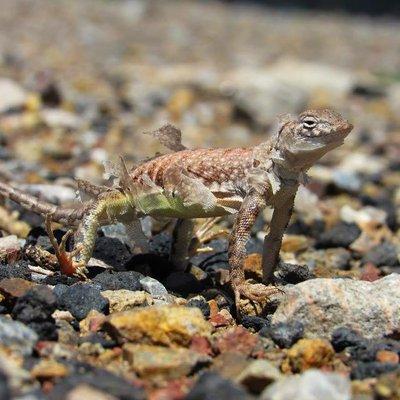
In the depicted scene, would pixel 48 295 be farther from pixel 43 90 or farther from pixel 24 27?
pixel 24 27

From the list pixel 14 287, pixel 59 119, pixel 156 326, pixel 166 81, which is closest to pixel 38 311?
pixel 14 287

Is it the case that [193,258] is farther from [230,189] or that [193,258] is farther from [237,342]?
[237,342]

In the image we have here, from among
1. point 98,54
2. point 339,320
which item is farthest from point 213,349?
point 98,54

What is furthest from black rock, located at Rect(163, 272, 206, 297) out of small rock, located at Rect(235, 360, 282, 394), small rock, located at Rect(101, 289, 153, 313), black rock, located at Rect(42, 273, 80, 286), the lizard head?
small rock, located at Rect(235, 360, 282, 394)

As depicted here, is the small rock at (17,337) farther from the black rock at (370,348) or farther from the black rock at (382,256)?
the black rock at (382,256)

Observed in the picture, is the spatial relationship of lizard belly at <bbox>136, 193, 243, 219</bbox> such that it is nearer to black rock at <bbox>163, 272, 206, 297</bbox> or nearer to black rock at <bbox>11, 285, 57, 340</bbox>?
black rock at <bbox>163, 272, 206, 297</bbox>

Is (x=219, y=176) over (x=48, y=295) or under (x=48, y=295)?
over

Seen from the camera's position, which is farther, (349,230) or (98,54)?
(98,54)
